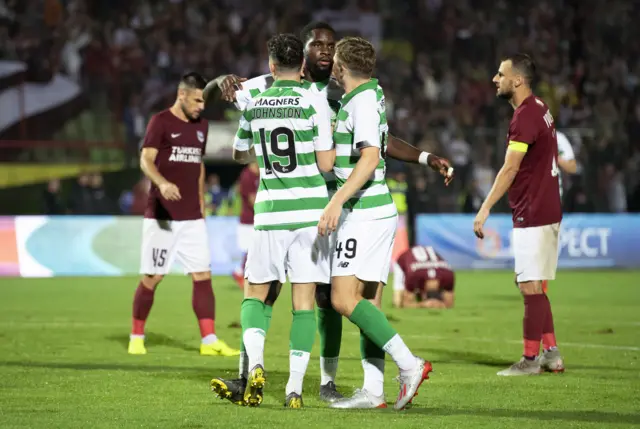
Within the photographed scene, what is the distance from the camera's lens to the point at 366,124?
6.74 m

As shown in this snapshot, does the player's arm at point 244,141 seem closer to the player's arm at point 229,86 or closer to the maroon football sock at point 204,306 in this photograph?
the player's arm at point 229,86

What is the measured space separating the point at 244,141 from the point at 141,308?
152 inches

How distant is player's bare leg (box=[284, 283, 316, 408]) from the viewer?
22.4 ft

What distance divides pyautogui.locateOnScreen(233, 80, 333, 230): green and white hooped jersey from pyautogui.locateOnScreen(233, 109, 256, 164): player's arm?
3.2 inches

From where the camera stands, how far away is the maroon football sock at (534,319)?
8.84 meters

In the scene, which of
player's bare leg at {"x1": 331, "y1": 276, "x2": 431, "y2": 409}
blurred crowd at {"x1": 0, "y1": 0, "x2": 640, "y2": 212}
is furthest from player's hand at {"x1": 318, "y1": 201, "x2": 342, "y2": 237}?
blurred crowd at {"x1": 0, "y1": 0, "x2": 640, "y2": 212}

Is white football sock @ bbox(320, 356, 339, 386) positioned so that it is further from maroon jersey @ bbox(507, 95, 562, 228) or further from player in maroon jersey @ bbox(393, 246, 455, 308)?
player in maroon jersey @ bbox(393, 246, 455, 308)

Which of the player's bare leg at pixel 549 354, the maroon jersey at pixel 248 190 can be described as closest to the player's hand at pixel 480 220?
the player's bare leg at pixel 549 354

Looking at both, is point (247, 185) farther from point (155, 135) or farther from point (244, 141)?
point (244, 141)

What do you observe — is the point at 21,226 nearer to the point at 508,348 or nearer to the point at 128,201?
the point at 128,201

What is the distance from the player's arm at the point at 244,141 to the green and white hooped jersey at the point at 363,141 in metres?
0.55

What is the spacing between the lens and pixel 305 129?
22.3ft

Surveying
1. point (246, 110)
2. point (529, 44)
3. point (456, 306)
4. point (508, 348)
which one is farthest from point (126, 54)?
point (246, 110)

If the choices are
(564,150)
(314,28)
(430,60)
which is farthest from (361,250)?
(430,60)
